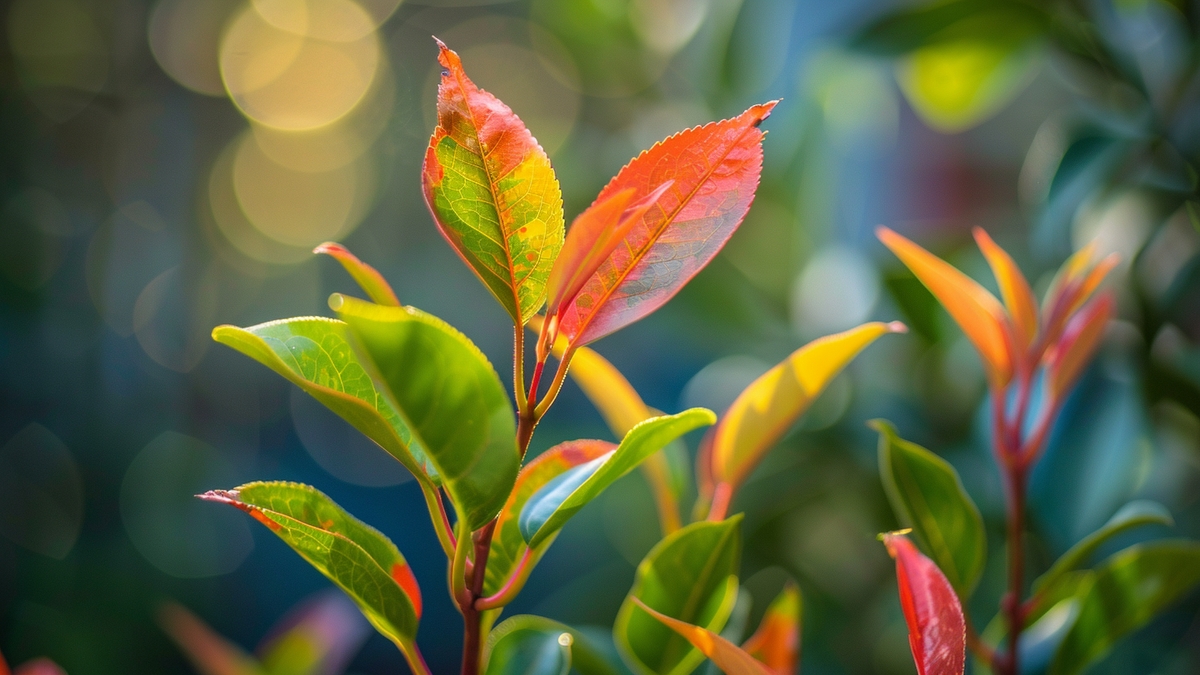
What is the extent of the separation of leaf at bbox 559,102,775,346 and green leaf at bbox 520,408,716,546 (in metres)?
0.04

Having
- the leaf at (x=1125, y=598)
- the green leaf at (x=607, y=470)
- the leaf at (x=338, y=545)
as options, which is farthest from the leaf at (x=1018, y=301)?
the leaf at (x=338, y=545)

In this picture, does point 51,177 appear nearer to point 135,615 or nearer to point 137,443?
point 137,443

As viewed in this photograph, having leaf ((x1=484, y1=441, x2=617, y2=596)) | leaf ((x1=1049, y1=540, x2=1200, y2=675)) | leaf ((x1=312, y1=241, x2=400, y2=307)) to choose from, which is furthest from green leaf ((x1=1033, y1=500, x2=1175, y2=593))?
leaf ((x1=312, y1=241, x2=400, y2=307))

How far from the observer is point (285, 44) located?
208 cm

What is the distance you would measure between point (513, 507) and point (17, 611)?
1582 mm

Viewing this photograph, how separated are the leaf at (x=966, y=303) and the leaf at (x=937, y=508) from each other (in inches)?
2.5

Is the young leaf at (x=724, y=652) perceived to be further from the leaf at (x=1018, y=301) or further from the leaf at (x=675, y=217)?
the leaf at (x=1018, y=301)

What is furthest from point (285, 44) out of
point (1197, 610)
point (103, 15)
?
point (1197, 610)

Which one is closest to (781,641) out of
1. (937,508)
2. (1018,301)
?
(937,508)

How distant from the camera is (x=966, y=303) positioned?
→ 0.37 meters

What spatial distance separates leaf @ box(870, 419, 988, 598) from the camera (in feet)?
1.22

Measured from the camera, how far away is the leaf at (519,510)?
28cm

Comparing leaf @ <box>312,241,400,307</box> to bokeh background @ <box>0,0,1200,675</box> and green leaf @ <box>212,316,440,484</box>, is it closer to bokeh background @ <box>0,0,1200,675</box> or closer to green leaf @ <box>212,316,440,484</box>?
green leaf @ <box>212,316,440,484</box>

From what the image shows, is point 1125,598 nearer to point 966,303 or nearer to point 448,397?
point 966,303
